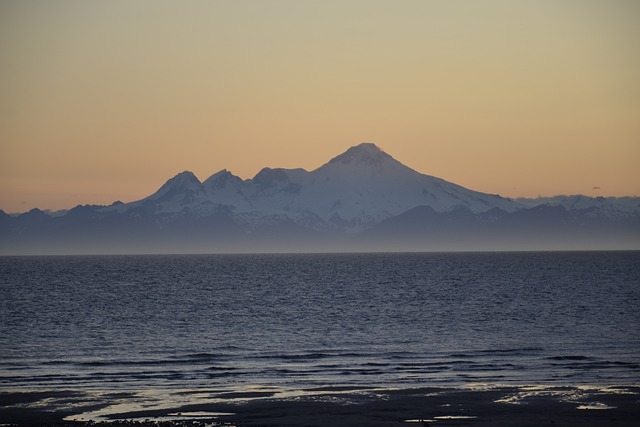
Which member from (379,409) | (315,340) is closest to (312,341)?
(315,340)

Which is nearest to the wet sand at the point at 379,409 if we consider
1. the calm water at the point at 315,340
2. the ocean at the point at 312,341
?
the ocean at the point at 312,341

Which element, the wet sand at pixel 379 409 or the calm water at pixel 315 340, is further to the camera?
the calm water at pixel 315 340

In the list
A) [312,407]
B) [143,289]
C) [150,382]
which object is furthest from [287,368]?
[143,289]

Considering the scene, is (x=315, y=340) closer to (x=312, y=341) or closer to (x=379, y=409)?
(x=312, y=341)

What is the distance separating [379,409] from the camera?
127ft

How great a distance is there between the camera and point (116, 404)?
40.3 m

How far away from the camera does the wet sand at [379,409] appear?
36.1m

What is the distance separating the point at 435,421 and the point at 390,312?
55541 millimetres

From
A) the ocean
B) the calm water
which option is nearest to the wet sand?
the ocean

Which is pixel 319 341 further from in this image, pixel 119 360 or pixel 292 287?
pixel 292 287

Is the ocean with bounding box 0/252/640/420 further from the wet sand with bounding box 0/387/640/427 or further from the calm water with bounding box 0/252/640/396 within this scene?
the wet sand with bounding box 0/387/640/427

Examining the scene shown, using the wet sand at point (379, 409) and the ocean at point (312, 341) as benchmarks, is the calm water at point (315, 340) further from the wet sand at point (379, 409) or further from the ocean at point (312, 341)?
the wet sand at point (379, 409)

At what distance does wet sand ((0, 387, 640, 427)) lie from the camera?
118 feet

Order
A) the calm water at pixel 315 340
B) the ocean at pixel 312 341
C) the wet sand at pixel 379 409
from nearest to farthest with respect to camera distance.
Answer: the wet sand at pixel 379 409 < the ocean at pixel 312 341 < the calm water at pixel 315 340
